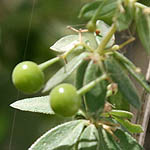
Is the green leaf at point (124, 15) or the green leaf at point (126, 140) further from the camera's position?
the green leaf at point (126, 140)

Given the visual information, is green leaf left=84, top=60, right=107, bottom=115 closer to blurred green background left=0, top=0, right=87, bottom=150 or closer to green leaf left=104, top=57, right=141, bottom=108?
green leaf left=104, top=57, right=141, bottom=108

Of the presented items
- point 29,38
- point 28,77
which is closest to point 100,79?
point 28,77

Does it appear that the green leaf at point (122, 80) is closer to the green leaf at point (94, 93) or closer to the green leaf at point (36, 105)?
the green leaf at point (94, 93)

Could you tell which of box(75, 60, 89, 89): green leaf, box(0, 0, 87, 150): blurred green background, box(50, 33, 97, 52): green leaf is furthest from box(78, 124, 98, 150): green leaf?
box(0, 0, 87, 150): blurred green background

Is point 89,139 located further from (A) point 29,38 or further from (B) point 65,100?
(A) point 29,38

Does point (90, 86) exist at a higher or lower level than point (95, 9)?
lower

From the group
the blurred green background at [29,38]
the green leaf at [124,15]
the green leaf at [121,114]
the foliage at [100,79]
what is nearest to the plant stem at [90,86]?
the foliage at [100,79]

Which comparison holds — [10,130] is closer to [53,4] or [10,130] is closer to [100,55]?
[53,4]
